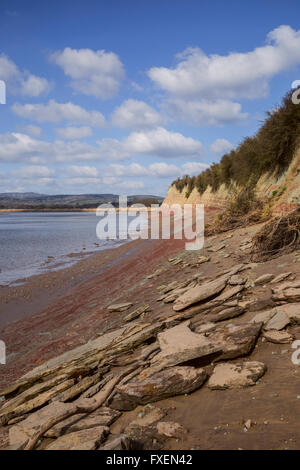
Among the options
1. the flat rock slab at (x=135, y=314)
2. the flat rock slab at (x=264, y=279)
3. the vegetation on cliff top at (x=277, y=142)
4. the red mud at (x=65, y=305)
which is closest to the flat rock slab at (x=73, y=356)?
the red mud at (x=65, y=305)

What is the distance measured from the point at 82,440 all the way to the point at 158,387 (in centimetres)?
86

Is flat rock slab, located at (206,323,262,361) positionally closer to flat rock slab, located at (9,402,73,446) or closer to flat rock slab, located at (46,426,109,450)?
flat rock slab, located at (46,426,109,450)

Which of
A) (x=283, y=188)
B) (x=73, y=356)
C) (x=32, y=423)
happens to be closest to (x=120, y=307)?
(x=73, y=356)

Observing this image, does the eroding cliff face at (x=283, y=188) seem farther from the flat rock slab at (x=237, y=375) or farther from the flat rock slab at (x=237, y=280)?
the flat rock slab at (x=237, y=375)

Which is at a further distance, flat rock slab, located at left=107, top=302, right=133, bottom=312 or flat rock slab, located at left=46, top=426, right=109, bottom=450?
flat rock slab, located at left=107, top=302, right=133, bottom=312

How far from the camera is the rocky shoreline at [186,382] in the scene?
2475mm

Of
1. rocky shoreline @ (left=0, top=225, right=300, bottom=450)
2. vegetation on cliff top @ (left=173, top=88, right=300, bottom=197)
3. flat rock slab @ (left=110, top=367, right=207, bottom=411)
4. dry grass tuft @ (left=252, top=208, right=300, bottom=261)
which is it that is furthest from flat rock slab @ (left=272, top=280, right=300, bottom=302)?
vegetation on cliff top @ (left=173, top=88, right=300, bottom=197)

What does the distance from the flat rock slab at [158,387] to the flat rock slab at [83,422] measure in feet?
0.44

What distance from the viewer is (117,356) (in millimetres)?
4289

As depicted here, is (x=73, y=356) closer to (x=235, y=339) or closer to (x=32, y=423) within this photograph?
(x=32, y=423)

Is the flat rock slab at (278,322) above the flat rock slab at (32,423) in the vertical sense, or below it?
above

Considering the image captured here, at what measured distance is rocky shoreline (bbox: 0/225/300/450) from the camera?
8.12ft

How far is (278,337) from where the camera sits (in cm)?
353

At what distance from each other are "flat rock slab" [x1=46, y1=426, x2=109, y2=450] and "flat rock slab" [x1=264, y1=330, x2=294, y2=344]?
84.1 inches
